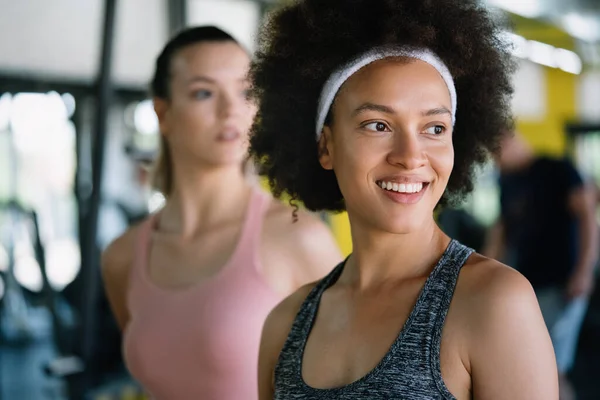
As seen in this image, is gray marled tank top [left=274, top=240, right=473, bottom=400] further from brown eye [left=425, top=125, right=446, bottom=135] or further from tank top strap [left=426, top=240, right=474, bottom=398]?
brown eye [left=425, top=125, right=446, bottom=135]

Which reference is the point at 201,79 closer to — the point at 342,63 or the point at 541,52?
the point at 342,63

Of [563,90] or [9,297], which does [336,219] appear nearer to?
[9,297]

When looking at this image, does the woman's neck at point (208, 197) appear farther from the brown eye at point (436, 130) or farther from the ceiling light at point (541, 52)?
the ceiling light at point (541, 52)

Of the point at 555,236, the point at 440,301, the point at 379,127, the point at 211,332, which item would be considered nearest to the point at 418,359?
the point at 440,301

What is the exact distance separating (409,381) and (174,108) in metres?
1.07

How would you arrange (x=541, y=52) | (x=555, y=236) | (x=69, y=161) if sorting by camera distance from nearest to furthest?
(x=555, y=236), (x=69, y=161), (x=541, y=52)

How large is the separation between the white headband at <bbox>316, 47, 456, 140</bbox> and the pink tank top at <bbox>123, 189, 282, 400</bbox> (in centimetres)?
57

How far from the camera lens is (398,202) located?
3.70ft

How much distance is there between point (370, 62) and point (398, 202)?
0.20 metres

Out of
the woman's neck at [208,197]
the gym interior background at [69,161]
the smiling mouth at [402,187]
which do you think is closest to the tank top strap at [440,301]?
the smiling mouth at [402,187]

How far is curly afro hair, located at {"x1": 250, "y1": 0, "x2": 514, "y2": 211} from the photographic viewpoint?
1179 millimetres

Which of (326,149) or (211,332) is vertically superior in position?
(326,149)

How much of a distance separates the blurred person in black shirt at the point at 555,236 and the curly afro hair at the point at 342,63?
2.83 m

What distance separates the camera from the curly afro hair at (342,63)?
1.18m
